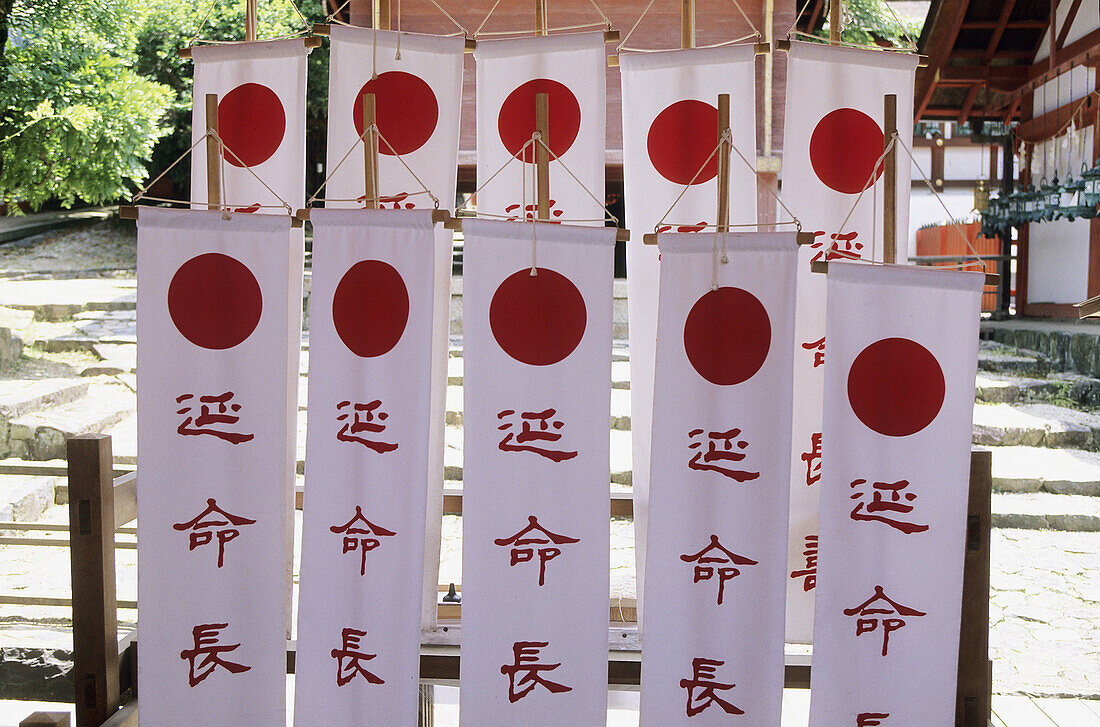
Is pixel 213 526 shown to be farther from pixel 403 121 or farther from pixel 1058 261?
pixel 1058 261

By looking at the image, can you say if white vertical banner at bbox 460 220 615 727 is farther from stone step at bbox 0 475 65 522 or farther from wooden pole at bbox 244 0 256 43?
stone step at bbox 0 475 65 522

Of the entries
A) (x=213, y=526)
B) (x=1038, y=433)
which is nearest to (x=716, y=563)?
(x=213, y=526)

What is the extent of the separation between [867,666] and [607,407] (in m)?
1.08

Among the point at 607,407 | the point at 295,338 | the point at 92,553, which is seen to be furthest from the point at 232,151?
the point at 607,407

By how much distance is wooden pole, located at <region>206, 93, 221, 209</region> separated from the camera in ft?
8.95

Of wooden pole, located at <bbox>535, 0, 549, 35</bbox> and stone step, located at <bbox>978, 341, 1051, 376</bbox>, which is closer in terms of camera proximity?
wooden pole, located at <bbox>535, 0, 549, 35</bbox>

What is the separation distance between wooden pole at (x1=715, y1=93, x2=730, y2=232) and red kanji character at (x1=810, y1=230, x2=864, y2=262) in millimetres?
495

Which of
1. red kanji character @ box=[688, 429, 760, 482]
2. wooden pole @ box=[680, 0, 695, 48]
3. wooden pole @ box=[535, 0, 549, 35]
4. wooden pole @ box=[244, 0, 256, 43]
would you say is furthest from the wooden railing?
wooden pole @ box=[535, 0, 549, 35]

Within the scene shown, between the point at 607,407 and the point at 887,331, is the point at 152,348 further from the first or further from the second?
the point at 887,331

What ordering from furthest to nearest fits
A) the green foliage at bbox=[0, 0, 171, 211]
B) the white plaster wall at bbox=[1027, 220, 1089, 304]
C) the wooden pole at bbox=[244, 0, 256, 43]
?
the white plaster wall at bbox=[1027, 220, 1089, 304] < the green foliage at bbox=[0, 0, 171, 211] < the wooden pole at bbox=[244, 0, 256, 43]

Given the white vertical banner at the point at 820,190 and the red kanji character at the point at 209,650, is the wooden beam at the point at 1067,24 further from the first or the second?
the red kanji character at the point at 209,650

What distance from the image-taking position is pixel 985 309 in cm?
1384

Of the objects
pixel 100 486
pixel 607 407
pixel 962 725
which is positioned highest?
pixel 607 407

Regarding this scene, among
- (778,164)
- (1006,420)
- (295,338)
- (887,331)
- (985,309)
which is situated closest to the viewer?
(887,331)
